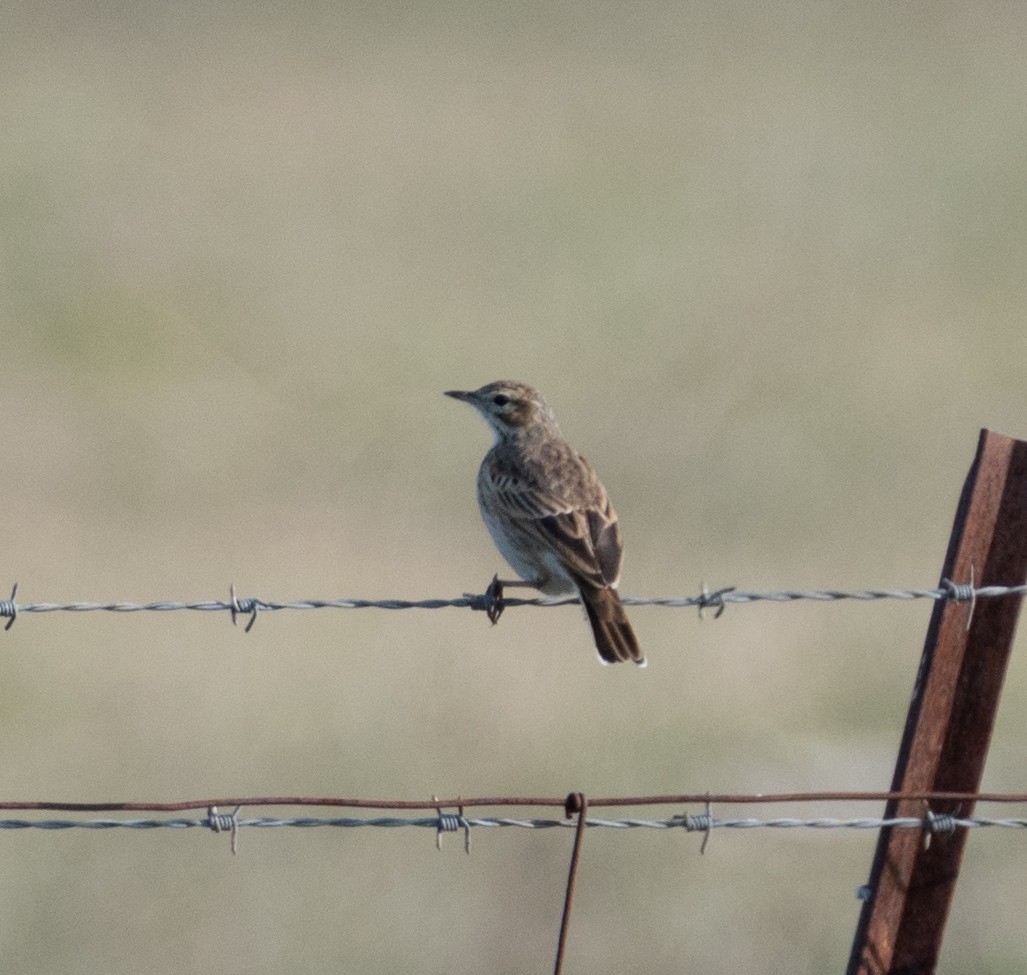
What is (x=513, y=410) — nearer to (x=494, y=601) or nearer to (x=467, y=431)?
(x=494, y=601)

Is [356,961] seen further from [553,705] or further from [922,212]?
[922,212]

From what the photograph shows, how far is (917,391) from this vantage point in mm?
20922

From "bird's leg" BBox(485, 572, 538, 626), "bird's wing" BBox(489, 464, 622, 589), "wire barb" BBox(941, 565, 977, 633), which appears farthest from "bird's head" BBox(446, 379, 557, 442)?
"wire barb" BBox(941, 565, 977, 633)

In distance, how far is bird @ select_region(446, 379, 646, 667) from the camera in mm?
8320

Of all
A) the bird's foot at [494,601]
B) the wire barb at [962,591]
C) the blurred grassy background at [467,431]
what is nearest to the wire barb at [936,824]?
the wire barb at [962,591]

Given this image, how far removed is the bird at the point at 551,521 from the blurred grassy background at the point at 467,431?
213 centimetres

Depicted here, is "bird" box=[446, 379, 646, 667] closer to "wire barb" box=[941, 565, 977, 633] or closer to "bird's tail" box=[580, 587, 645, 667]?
"bird's tail" box=[580, 587, 645, 667]

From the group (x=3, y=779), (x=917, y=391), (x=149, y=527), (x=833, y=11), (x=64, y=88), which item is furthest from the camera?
(x=833, y=11)

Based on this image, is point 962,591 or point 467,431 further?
point 467,431

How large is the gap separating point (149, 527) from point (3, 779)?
5.19 meters

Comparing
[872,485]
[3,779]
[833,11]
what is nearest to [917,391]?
[872,485]

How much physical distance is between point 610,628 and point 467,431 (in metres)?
12.0

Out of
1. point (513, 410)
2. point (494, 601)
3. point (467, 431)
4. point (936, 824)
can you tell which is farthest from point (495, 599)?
point (467, 431)

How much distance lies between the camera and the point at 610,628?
8250mm
